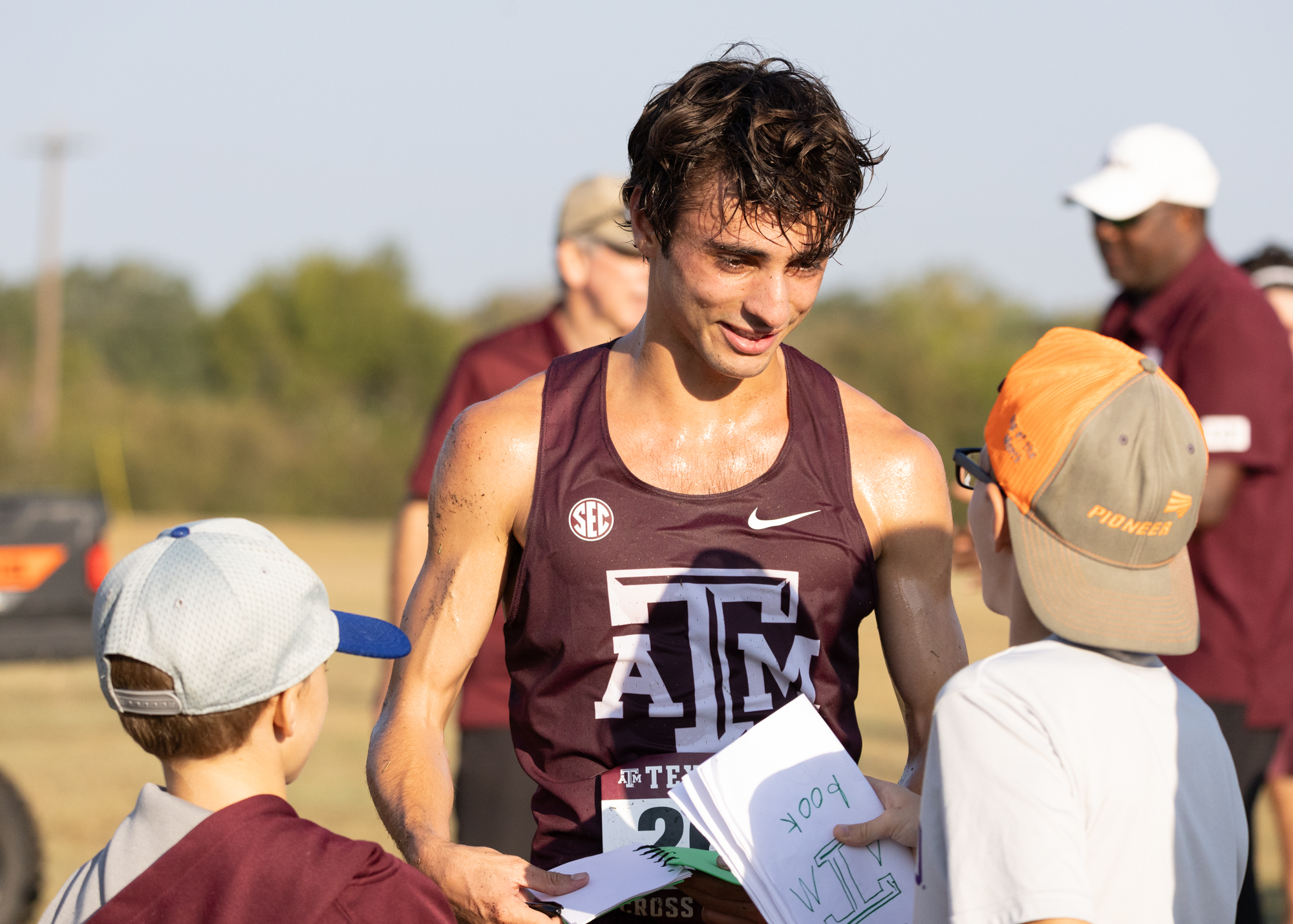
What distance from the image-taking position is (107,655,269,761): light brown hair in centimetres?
206

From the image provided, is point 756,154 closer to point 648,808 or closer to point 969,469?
point 969,469

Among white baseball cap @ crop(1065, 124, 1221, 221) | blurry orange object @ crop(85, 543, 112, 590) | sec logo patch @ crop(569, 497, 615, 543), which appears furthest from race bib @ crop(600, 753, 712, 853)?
blurry orange object @ crop(85, 543, 112, 590)

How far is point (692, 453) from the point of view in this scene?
283 centimetres

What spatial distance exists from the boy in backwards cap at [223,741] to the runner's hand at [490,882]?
23 centimetres

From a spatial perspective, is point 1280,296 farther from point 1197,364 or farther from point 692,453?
point 692,453

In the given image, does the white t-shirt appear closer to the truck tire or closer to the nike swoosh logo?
the nike swoosh logo

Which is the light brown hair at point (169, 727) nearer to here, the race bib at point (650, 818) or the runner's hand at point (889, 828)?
the race bib at point (650, 818)

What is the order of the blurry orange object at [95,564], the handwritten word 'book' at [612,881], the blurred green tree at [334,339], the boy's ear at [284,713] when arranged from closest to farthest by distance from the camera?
the boy's ear at [284,713]
the handwritten word 'book' at [612,881]
the blurry orange object at [95,564]
the blurred green tree at [334,339]

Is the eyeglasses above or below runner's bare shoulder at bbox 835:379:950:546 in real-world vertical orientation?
above

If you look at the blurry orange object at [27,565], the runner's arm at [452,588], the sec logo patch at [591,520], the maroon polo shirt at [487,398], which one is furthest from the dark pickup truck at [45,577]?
the sec logo patch at [591,520]

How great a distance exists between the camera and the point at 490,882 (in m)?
2.37

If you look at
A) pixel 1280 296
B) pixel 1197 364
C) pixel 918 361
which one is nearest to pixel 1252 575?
pixel 1197 364

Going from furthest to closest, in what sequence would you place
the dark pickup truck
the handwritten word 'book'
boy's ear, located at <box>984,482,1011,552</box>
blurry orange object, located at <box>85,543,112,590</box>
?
blurry orange object, located at <box>85,543,112,590</box>
the dark pickup truck
the handwritten word 'book'
boy's ear, located at <box>984,482,1011,552</box>

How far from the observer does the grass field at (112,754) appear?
26.1 ft
